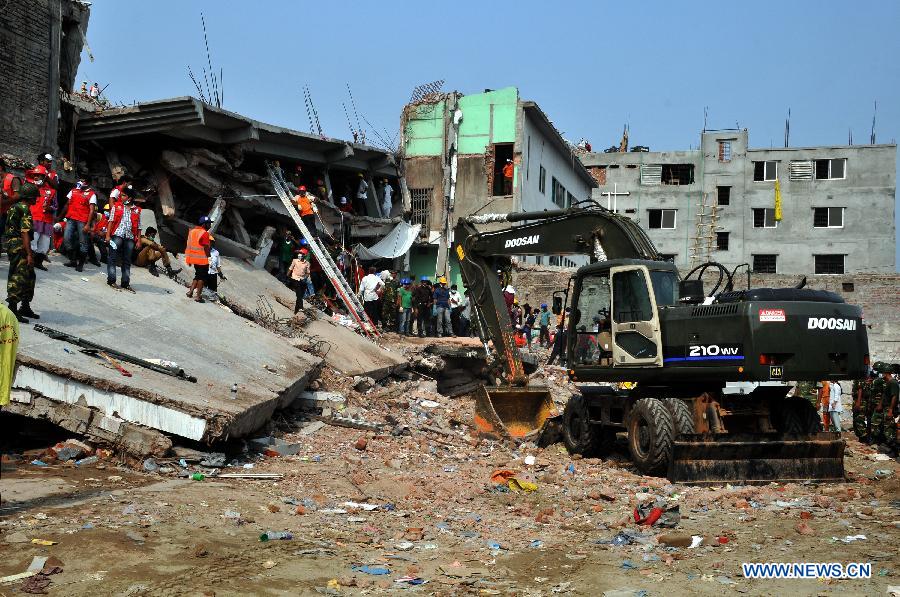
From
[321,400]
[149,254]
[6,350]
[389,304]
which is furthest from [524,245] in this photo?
[6,350]

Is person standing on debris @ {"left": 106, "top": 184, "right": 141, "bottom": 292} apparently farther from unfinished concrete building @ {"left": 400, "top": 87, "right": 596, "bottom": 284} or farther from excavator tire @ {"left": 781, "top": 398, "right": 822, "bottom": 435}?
unfinished concrete building @ {"left": 400, "top": 87, "right": 596, "bottom": 284}

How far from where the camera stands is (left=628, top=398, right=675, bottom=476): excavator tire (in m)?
9.88

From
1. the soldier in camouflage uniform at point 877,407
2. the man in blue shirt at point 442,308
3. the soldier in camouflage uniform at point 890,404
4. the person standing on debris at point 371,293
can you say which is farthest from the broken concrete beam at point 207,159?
the soldier in camouflage uniform at point 890,404

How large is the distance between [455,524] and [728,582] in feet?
8.08

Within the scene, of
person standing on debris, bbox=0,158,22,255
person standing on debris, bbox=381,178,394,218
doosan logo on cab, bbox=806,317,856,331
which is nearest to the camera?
doosan logo on cab, bbox=806,317,856,331

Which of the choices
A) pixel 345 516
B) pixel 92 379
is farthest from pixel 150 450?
pixel 345 516

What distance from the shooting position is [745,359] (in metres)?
9.46

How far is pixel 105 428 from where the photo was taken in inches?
307

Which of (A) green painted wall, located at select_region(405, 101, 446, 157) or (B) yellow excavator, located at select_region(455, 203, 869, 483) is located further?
(A) green painted wall, located at select_region(405, 101, 446, 157)

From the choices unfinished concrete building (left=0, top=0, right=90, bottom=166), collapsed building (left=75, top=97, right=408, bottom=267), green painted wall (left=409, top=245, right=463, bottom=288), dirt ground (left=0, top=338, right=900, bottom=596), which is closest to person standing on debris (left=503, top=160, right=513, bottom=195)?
green painted wall (left=409, top=245, right=463, bottom=288)

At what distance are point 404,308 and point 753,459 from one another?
12763mm

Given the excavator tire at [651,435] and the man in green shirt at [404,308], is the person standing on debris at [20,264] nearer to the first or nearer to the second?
the excavator tire at [651,435]

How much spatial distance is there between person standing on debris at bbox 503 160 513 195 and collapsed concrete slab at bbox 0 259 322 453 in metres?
15.9

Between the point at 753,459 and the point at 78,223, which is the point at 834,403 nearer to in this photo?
the point at 753,459
